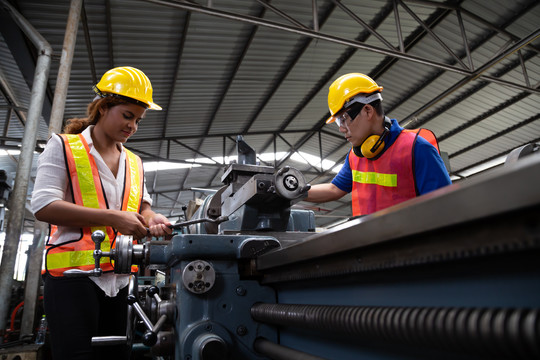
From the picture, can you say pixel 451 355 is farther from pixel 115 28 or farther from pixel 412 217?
pixel 115 28

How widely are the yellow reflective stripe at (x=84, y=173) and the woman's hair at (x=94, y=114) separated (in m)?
0.14

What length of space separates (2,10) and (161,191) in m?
6.83

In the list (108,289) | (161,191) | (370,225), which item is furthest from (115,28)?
(161,191)

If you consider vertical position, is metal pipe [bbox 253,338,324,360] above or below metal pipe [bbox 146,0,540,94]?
below

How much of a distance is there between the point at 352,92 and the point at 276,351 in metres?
1.25

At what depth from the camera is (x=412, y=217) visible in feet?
1.69

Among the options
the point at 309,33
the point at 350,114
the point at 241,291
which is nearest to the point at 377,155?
the point at 350,114

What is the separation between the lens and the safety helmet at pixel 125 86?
137cm

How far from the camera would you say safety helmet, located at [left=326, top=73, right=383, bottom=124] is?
1794mm

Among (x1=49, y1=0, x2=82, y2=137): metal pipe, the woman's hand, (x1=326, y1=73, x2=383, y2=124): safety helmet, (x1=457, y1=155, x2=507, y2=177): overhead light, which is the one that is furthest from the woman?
(x1=457, y1=155, x2=507, y2=177): overhead light

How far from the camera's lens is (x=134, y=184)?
4.81 feet

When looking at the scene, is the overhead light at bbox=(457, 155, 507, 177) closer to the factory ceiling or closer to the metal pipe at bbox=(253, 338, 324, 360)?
the factory ceiling

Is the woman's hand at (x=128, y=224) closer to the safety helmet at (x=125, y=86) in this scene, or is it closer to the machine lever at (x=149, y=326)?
the machine lever at (x=149, y=326)

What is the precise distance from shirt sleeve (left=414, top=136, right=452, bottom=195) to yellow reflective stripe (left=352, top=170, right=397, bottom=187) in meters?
0.10
